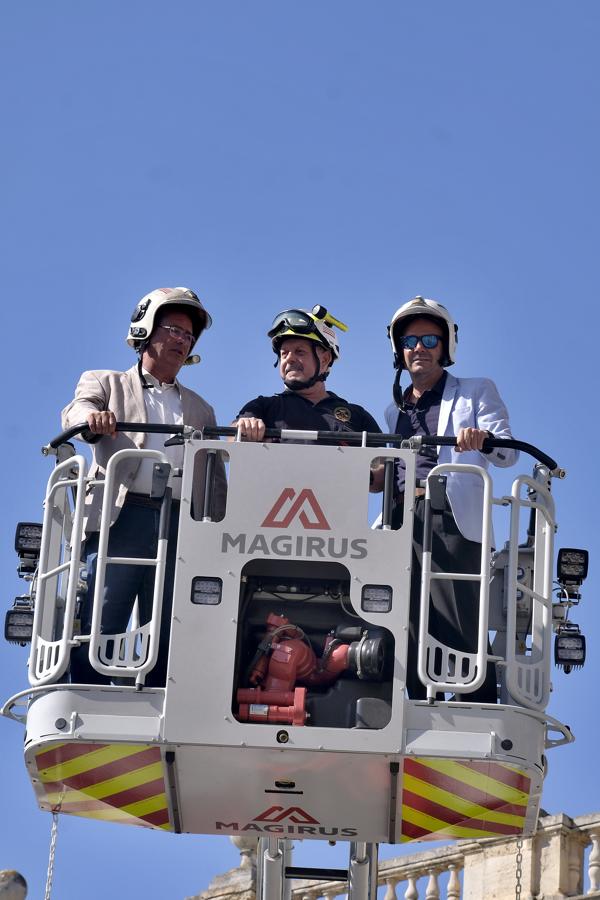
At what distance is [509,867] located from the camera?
2228 centimetres

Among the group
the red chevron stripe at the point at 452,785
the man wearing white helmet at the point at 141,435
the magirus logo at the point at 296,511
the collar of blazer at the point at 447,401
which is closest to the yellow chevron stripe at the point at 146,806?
the man wearing white helmet at the point at 141,435

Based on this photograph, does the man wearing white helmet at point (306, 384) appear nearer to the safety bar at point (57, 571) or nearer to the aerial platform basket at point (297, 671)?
the aerial platform basket at point (297, 671)

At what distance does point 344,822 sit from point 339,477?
2.22 meters

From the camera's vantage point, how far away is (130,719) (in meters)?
15.3

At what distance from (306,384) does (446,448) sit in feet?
3.52

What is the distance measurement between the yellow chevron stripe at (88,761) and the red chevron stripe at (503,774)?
6.80 feet

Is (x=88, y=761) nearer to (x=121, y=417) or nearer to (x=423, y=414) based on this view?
(x=121, y=417)

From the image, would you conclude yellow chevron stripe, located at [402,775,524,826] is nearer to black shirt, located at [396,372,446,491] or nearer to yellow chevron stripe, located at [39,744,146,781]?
yellow chevron stripe, located at [39,744,146,781]

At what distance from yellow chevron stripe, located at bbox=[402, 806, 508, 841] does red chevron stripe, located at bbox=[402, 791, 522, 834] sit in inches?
1.0

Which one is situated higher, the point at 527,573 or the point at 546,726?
the point at 527,573

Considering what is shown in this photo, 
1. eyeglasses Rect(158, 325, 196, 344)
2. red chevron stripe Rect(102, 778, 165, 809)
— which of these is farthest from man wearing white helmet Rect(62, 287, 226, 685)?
red chevron stripe Rect(102, 778, 165, 809)

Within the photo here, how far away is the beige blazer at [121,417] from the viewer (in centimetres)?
1598

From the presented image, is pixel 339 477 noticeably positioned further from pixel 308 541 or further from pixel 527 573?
pixel 527 573

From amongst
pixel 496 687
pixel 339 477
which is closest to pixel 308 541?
pixel 339 477
